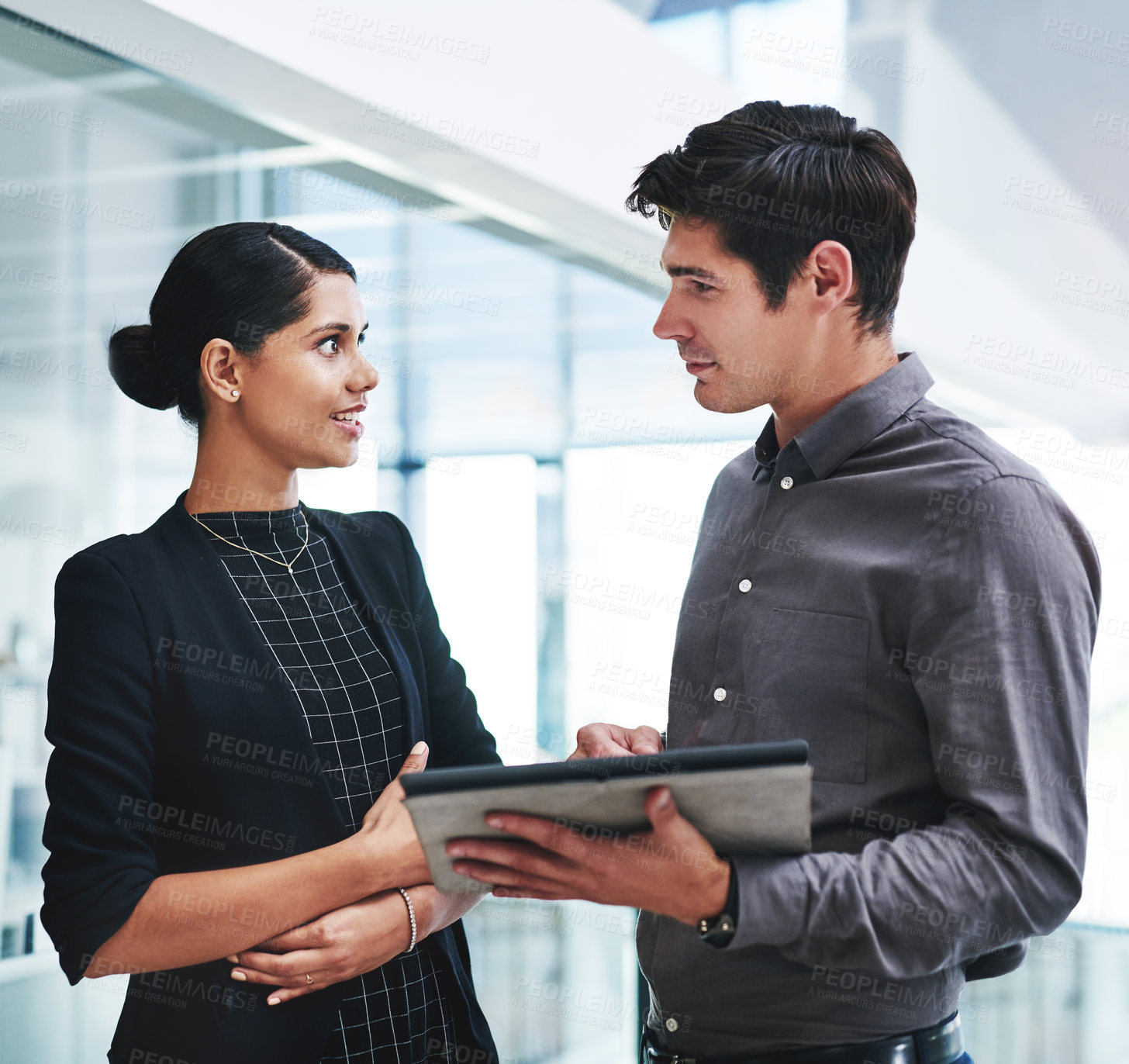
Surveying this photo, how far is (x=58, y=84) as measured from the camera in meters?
2.17

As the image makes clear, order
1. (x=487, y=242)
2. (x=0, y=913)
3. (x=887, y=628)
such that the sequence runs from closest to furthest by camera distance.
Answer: (x=887, y=628) < (x=0, y=913) < (x=487, y=242)

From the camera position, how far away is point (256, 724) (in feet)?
4.51

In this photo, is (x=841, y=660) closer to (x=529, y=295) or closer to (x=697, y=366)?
(x=697, y=366)

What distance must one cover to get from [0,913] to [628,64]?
276 cm

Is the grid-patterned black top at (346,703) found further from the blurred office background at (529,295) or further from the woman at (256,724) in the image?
the blurred office background at (529,295)

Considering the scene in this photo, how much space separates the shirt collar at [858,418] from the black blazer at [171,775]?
2.49 ft

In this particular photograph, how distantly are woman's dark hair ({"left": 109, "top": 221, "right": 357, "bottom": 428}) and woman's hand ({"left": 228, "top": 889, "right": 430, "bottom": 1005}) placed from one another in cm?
74

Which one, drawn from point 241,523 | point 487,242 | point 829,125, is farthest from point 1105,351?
point 241,523

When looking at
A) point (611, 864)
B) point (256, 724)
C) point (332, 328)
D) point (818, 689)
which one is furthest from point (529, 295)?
point (611, 864)

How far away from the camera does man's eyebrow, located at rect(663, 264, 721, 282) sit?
1.41 metres

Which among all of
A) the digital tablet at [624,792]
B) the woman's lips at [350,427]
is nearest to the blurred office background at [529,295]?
the woman's lips at [350,427]

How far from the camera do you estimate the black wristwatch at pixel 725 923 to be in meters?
1.09

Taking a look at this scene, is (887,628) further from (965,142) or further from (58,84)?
(965,142)

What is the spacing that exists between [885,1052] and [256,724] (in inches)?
33.6
